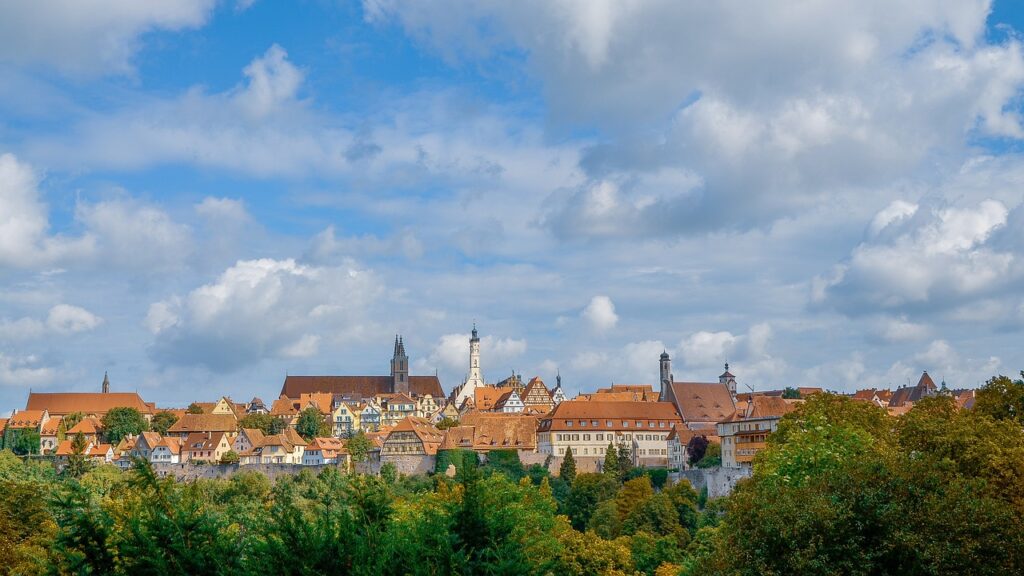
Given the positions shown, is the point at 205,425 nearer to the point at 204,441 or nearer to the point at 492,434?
the point at 204,441

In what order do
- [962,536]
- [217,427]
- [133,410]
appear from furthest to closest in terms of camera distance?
[133,410] < [217,427] < [962,536]

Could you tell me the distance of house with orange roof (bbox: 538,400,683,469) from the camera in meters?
116

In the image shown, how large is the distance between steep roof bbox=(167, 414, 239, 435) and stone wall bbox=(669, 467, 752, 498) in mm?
63388

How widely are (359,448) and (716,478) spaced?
44.5 meters

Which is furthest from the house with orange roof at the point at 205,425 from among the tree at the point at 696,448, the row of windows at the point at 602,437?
the tree at the point at 696,448

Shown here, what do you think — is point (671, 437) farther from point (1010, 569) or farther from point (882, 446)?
point (1010, 569)

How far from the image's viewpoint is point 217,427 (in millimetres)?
137250

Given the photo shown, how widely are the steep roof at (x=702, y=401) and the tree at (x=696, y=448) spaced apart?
1710cm

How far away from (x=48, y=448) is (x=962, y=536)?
5420 inches

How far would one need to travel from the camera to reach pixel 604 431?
118 metres

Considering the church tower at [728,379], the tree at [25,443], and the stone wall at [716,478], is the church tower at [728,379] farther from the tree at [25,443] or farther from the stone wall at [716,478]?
the tree at [25,443]

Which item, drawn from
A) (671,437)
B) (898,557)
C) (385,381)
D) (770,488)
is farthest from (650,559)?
(385,381)

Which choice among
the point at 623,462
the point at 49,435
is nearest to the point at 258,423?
the point at 49,435

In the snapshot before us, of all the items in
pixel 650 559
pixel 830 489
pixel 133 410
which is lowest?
pixel 650 559
